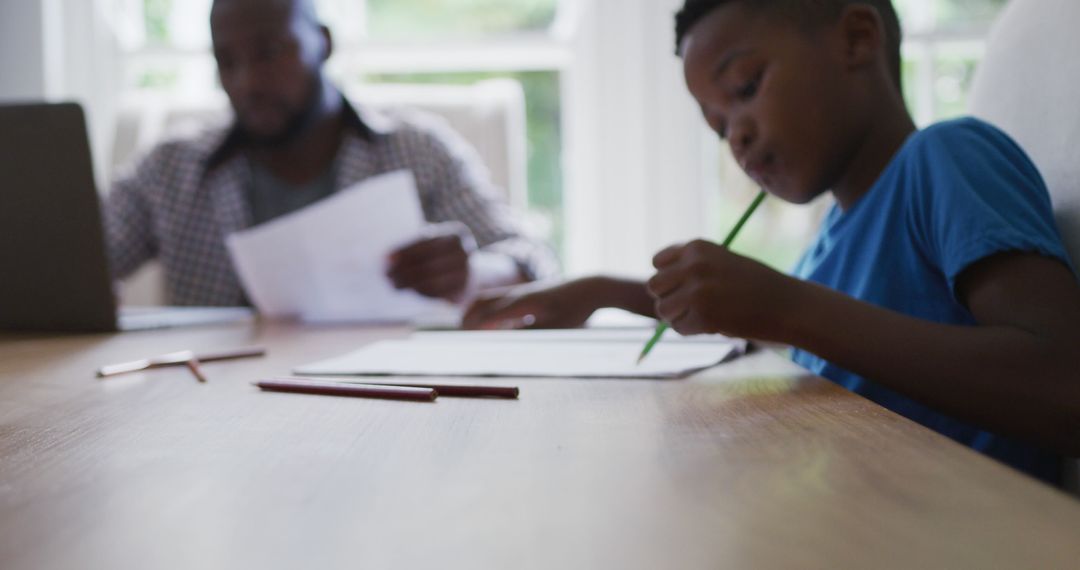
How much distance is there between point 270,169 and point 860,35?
3.44 feet

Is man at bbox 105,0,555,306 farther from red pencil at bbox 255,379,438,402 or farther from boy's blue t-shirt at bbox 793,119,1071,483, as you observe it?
red pencil at bbox 255,379,438,402

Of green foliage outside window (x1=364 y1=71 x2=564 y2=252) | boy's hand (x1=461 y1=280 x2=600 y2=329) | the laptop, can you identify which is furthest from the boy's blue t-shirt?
green foliage outside window (x1=364 y1=71 x2=564 y2=252)

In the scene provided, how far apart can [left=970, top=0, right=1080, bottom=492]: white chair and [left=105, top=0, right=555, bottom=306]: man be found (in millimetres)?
765

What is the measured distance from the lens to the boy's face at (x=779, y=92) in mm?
771

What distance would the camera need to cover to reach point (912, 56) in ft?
7.47

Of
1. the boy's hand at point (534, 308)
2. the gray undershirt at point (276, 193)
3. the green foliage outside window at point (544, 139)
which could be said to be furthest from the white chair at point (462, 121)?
the boy's hand at point (534, 308)

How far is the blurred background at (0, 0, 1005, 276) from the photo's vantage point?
2.19 metres

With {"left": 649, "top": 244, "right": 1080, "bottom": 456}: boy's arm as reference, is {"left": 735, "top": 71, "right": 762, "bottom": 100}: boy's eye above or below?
above

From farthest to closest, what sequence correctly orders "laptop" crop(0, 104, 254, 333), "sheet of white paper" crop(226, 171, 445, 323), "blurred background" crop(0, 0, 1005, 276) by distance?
1. "blurred background" crop(0, 0, 1005, 276)
2. "sheet of white paper" crop(226, 171, 445, 323)
3. "laptop" crop(0, 104, 254, 333)

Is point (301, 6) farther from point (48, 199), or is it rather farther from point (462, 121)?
point (48, 199)

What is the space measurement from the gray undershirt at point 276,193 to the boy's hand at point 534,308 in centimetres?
69

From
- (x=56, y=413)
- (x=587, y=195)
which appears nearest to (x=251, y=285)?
(x=56, y=413)

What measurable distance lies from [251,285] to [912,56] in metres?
1.82

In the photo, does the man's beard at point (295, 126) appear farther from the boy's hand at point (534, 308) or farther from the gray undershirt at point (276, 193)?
the boy's hand at point (534, 308)
